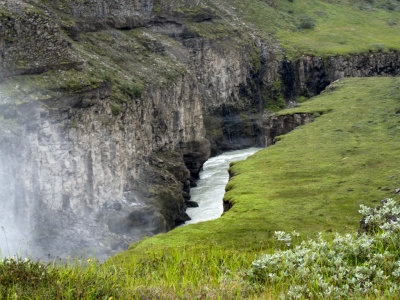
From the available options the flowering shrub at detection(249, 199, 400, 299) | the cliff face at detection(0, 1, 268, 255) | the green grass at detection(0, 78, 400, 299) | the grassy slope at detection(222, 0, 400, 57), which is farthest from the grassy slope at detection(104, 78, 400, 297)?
the grassy slope at detection(222, 0, 400, 57)

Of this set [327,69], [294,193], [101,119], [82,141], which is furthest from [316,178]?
[327,69]

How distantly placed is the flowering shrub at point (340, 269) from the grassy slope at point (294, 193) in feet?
2.63

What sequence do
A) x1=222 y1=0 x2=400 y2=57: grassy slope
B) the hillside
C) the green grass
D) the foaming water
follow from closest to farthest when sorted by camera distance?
the green grass, the hillside, the foaming water, x1=222 y1=0 x2=400 y2=57: grassy slope

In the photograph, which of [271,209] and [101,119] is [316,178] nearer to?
[271,209]

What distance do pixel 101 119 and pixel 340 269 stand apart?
4367cm

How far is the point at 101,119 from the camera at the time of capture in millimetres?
50875

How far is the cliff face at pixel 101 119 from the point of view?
4228 cm

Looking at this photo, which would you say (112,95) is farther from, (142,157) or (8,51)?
(8,51)

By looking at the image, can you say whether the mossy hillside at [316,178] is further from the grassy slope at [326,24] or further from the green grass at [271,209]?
the grassy slope at [326,24]

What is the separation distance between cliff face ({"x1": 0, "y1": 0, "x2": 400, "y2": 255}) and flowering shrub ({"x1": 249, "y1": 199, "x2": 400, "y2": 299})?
1348 inches

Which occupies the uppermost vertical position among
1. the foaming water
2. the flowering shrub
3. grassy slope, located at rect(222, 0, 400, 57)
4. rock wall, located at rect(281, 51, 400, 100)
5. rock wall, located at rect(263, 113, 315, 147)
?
grassy slope, located at rect(222, 0, 400, 57)

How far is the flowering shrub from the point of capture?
29.6 feet

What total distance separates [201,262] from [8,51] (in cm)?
3897

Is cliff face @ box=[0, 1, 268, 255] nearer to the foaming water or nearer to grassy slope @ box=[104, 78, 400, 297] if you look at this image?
the foaming water
